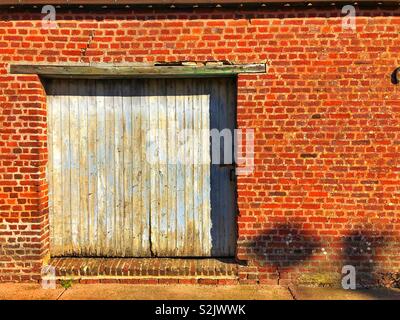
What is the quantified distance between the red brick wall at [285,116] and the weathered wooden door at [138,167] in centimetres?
35

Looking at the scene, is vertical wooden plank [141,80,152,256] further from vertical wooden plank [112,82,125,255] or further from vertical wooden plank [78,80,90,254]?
vertical wooden plank [78,80,90,254]

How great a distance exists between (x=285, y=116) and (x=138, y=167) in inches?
77.7

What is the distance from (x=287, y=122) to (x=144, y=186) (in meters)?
1.99

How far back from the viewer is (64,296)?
4664mm

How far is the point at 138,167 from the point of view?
530cm

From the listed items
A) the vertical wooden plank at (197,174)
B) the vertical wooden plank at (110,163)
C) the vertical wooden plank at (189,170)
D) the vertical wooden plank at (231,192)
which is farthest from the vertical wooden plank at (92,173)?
the vertical wooden plank at (231,192)

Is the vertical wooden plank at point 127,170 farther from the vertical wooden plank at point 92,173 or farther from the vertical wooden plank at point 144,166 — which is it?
the vertical wooden plank at point 92,173

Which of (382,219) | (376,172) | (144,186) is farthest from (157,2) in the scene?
(382,219)

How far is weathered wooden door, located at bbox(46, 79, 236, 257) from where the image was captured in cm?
525

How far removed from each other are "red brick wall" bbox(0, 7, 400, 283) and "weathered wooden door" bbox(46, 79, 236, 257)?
→ 35cm

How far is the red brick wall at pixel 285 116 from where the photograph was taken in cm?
493

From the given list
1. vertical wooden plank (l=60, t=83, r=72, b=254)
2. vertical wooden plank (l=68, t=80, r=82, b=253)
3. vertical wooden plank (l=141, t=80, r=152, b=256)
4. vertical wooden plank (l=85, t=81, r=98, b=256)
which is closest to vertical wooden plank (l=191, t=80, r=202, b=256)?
vertical wooden plank (l=141, t=80, r=152, b=256)
